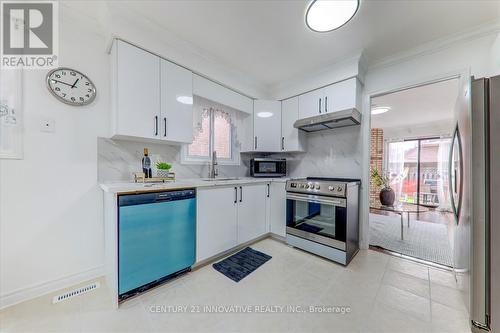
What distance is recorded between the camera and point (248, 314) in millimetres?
1371

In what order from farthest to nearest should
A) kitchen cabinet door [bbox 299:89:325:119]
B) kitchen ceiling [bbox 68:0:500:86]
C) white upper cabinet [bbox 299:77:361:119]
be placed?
kitchen cabinet door [bbox 299:89:325:119]
white upper cabinet [bbox 299:77:361:119]
kitchen ceiling [bbox 68:0:500:86]

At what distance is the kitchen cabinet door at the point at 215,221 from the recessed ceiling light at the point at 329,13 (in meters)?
1.85

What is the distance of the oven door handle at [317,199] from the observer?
2.04 m

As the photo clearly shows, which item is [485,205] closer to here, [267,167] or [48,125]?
[267,167]

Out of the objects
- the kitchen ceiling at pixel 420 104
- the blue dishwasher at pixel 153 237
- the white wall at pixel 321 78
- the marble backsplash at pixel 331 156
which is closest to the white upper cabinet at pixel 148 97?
the blue dishwasher at pixel 153 237

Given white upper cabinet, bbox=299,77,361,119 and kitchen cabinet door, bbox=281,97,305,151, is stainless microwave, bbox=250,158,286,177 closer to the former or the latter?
kitchen cabinet door, bbox=281,97,305,151

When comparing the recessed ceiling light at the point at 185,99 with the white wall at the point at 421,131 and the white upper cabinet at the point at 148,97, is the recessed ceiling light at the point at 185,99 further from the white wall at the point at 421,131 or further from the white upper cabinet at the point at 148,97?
the white wall at the point at 421,131

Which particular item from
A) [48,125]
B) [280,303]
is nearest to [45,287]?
[48,125]

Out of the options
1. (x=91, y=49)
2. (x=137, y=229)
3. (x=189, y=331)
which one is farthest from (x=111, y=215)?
(x=91, y=49)

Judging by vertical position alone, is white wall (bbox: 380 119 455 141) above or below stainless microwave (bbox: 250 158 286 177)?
above

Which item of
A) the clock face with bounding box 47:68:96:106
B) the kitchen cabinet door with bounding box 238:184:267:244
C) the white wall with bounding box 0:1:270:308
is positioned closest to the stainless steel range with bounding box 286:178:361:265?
the kitchen cabinet door with bounding box 238:184:267:244

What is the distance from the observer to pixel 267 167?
298 centimetres

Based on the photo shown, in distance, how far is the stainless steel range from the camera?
80.4 inches

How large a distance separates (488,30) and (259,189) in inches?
109
